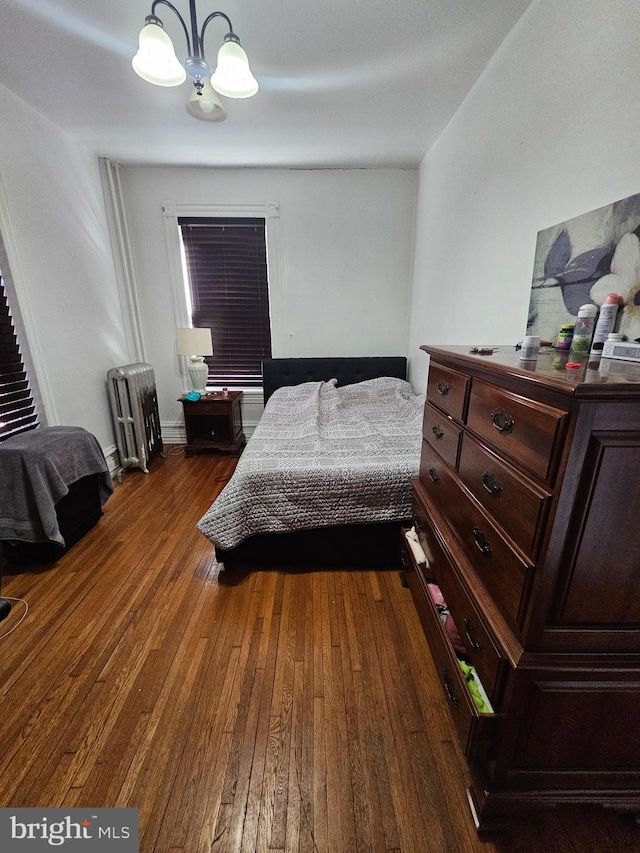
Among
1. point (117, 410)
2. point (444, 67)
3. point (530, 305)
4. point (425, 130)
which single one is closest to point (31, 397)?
point (117, 410)

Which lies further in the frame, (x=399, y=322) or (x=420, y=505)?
(x=399, y=322)

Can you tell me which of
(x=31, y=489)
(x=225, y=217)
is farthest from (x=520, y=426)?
(x=225, y=217)

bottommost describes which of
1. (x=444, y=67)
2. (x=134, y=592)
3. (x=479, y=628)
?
(x=134, y=592)

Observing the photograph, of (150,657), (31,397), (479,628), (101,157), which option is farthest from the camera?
(101,157)

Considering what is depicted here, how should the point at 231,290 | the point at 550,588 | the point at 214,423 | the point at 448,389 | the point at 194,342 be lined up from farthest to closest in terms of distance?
the point at 214,423, the point at 231,290, the point at 194,342, the point at 448,389, the point at 550,588

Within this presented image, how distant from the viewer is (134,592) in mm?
1772

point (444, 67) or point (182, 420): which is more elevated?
point (444, 67)

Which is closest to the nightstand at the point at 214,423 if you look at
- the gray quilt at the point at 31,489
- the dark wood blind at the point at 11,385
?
the dark wood blind at the point at 11,385

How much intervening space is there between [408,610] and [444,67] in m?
2.83

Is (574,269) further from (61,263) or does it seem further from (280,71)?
(61,263)

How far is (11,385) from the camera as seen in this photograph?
2.20 meters

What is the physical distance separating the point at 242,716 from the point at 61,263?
3.09m

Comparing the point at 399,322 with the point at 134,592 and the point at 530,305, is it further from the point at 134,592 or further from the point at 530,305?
the point at 134,592

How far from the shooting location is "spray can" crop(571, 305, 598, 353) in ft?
3.60
